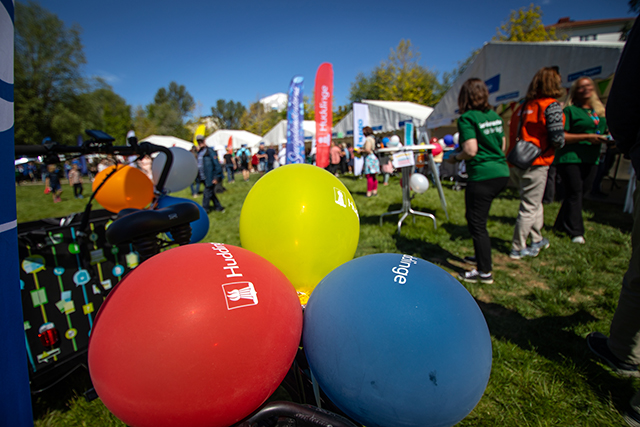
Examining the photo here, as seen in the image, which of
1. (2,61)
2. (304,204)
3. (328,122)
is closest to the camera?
(2,61)

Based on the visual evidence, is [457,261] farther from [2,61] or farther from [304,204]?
[2,61]

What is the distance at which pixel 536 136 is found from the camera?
9.76 feet

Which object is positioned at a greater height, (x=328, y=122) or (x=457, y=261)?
(x=328, y=122)

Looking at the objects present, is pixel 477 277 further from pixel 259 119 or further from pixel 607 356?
pixel 259 119

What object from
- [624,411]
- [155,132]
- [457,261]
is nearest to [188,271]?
[624,411]

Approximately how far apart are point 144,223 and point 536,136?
143 inches

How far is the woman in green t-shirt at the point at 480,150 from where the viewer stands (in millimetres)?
2654

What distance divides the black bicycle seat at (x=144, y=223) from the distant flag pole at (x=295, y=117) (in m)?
7.29

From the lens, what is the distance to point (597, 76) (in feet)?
19.9

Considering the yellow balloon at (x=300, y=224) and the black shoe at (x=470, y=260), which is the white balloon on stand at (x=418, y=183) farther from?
the yellow balloon at (x=300, y=224)

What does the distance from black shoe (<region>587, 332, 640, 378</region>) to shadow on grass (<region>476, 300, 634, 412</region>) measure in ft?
0.16

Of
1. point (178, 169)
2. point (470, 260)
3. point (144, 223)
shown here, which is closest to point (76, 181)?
point (178, 169)

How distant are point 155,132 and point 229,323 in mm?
57293

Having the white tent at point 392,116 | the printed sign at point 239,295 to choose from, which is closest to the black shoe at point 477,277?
the printed sign at point 239,295
